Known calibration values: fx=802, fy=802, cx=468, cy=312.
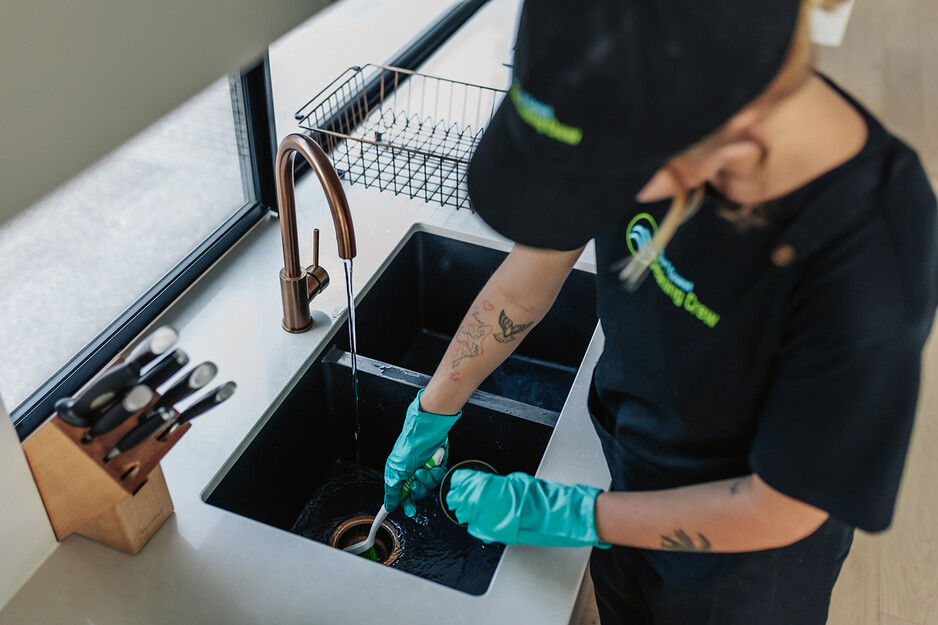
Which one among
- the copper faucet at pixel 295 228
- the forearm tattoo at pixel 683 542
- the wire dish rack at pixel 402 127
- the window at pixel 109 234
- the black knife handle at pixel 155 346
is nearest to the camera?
the black knife handle at pixel 155 346

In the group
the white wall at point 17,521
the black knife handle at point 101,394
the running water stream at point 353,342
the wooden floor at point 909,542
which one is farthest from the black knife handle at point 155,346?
the wooden floor at point 909,542

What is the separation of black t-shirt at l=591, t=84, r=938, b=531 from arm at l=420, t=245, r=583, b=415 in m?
0.27

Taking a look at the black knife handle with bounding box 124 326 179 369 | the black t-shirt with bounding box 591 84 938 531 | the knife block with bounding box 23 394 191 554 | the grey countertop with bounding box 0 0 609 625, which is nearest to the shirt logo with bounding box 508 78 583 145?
the black t-shirt with bounding box 591 84 938 531

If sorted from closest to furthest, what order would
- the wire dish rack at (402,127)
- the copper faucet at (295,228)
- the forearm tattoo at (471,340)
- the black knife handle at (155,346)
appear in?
the black knife handle at (155,346), the copper faucet at (295,228), the forearm tattoo at (471,340), the wire dish rack at (402,127)

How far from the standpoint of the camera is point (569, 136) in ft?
2.05

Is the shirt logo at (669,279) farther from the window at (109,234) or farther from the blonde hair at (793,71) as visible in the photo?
the window at (109,234)

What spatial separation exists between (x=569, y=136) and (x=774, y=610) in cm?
83

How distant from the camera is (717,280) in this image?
0.87 metres

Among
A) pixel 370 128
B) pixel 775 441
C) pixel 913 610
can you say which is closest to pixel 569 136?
pixel 775 441

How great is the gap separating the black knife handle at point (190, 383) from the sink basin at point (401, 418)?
1.04 feet

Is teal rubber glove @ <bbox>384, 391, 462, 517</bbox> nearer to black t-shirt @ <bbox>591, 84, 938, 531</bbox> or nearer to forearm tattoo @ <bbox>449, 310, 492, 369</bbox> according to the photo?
forearm tattoo @ <bbox>449, 310, 492, 369</bbox>

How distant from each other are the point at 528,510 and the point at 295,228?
57 centimetres

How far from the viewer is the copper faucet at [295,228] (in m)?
1.17

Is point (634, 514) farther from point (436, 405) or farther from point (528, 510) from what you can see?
point (436, 405)
